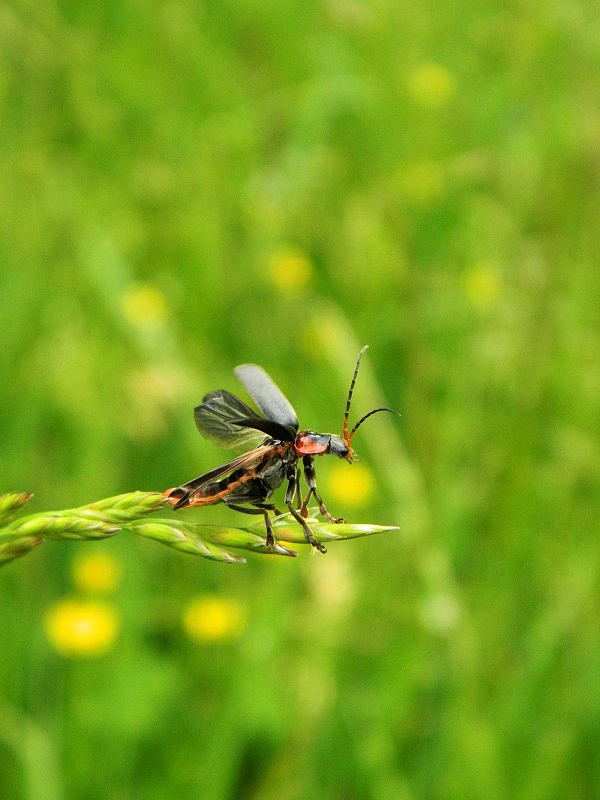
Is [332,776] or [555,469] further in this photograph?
[555,469]

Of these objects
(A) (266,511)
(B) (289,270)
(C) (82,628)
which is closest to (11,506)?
(A) (266,511)

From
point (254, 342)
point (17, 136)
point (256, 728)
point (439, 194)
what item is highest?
point (17, 136)

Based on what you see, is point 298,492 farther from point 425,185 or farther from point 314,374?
point 425,185

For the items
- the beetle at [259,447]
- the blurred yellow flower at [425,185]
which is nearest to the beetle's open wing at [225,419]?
the beetle at [259,447]

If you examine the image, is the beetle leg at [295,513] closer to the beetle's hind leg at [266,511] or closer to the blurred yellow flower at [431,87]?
the beetle's hind leg at [266,511]

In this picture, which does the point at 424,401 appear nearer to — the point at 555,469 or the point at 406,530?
the point at 555,469

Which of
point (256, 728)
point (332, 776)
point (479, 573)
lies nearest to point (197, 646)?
point (256, 728)

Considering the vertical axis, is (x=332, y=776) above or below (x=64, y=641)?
below
